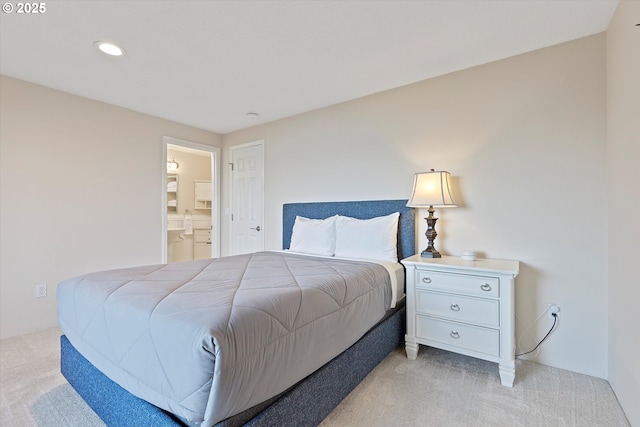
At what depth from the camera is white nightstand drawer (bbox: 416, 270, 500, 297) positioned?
6.32 ft

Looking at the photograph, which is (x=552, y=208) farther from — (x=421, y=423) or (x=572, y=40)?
(x=421, y=423)

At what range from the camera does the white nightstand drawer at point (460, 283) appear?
193 cm

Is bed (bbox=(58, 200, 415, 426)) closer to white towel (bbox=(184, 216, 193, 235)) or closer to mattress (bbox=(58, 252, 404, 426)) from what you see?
mattress (bbox=(58, 252, 404, 426))

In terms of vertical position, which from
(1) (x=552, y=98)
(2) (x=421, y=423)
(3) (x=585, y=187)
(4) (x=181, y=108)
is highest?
(4) (x=181, y=108)

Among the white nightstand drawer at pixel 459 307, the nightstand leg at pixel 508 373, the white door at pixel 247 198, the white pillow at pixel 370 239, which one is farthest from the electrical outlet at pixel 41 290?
the nightstand leg at pixel 508 373

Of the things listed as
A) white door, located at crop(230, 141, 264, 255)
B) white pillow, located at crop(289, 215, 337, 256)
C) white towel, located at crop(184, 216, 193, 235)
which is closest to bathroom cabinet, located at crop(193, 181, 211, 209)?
white towel, located at crop(184, 216, 193, 235)

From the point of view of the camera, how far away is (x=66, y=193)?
2953 millimetres

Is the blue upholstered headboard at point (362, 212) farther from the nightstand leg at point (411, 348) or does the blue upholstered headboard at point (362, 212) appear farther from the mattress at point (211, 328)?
the mattress at point (211, 328)

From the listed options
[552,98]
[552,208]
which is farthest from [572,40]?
[552,208]

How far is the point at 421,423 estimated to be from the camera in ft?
5.00

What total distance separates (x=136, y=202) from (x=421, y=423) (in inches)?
141

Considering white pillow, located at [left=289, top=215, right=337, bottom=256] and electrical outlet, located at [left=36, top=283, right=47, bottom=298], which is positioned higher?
white pillow, located at [left=289, top=215, right=337, bottom=256]

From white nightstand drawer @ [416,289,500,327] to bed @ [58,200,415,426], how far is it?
8.7 inches

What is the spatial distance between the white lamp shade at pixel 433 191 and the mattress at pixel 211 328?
0.87 m
